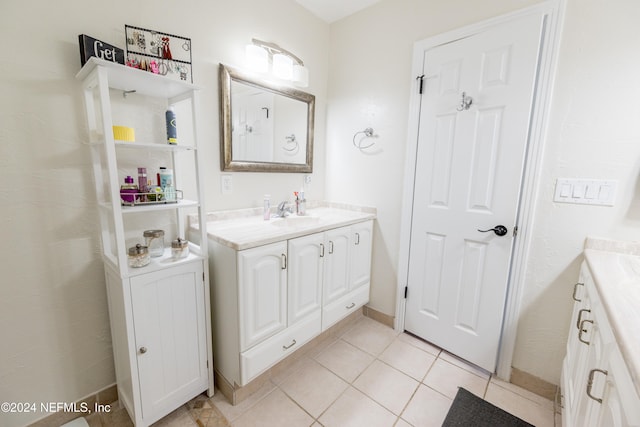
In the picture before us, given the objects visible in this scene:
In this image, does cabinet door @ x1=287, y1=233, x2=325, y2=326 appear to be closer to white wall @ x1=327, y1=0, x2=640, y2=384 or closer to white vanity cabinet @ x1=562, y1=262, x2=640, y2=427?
white wall @ x1=327, y1=0, x2=640, y2=384

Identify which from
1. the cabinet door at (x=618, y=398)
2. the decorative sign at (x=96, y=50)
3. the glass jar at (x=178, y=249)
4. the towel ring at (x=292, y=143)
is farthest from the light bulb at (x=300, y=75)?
the cabinet door at (x=618, y=398)

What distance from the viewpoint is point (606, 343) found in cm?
78

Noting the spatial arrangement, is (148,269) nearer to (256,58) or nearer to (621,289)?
(256,58)

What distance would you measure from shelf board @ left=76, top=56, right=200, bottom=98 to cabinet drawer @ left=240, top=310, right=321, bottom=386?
133 centimetres

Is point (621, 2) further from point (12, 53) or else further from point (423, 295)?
point (12, 53)

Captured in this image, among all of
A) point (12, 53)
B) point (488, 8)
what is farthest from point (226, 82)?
point (488, 8)

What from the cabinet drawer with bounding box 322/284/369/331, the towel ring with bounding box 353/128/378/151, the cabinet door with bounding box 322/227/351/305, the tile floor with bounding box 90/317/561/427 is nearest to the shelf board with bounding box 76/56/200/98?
the cabinet door with bounding box 322/227/351/305

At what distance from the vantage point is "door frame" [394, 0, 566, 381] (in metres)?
1.36

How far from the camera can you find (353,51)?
2162 mm

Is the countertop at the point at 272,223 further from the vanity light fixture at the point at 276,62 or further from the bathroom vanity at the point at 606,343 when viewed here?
the bathroom vanity at the point at 606,343

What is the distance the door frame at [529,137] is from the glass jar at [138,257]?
1.63m

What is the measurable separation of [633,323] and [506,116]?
117cm

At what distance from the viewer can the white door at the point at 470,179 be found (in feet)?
4.83

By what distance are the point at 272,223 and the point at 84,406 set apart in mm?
1328
